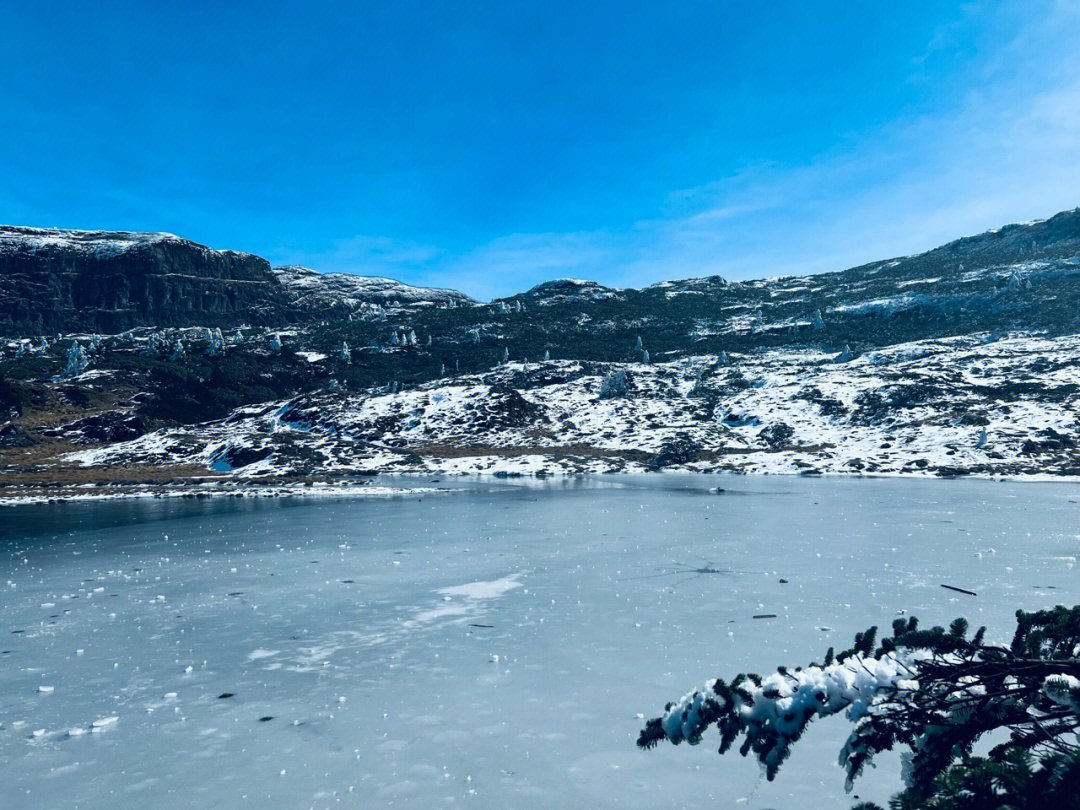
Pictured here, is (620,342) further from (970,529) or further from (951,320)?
(970,529)

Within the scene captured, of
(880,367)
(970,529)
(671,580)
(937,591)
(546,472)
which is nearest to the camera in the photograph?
(937,591)

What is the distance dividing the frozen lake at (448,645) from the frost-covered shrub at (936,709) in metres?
2.69

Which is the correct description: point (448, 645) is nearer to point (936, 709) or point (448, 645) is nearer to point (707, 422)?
point (936, 709)

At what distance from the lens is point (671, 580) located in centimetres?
1620

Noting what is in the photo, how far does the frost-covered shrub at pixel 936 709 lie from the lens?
3.37m

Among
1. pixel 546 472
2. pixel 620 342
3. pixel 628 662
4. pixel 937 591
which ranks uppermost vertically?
pixel 620 342

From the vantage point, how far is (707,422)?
82312 mm

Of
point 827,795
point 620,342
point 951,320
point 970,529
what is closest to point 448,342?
point 620,342

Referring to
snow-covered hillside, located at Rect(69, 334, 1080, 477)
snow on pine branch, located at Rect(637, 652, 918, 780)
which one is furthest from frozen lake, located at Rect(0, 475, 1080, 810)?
snow-covered hillside, located at Rect(69, 334, 1080, 477)

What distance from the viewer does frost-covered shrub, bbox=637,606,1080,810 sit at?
3367 mm

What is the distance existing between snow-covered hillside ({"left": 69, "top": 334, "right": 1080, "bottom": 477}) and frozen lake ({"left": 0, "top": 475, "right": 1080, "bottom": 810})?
117 feet

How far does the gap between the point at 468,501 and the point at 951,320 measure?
119244mm

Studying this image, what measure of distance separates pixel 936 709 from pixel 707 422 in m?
80.9

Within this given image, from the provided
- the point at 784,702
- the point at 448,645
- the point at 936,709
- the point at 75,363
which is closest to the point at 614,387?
the point at 448,645
